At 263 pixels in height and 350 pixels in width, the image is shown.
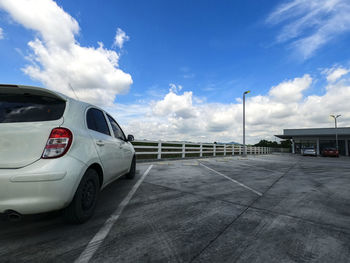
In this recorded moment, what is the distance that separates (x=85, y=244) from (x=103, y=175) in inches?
40.5

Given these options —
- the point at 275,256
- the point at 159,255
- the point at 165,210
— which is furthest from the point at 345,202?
the point at 159,255

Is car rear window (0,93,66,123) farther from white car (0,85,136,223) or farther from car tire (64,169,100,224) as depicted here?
car tire (64,169,100,224)

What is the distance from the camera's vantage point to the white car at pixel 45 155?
5.29 ft

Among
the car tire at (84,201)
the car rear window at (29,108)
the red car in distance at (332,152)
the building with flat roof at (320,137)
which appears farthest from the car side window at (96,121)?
the building with flat roof at (320,137)

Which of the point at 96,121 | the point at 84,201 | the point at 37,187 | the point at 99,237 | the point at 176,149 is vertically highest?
the point at 96,121

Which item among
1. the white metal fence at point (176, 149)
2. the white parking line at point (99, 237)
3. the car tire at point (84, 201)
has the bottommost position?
the white parking line at point (99, 237)

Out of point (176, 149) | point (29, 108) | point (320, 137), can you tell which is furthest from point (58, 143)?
point (320, 137)

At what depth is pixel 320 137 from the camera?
128 ft

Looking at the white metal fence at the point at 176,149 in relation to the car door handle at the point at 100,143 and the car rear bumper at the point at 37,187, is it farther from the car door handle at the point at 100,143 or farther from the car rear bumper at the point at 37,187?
the car rear bumper at the point at 37,187

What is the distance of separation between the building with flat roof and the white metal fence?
23895mm

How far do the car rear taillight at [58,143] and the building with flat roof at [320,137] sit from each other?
4602 cm

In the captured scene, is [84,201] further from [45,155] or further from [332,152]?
[332,152]

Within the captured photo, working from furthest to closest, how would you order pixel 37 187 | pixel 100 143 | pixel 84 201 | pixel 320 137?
pixel 320 137 → pixel 100 143 → pixel 84 201 → pixel 37 187

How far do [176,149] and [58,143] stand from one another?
1164 cm
